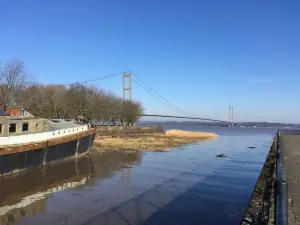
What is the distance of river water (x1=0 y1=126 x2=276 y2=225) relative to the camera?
1025 cm

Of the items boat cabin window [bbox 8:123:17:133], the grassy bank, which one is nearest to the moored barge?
boat cabin window [bbox 8:123:17:133]

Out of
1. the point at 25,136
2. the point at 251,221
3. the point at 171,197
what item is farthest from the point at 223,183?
the point at 25,136

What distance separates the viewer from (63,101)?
5775 cm

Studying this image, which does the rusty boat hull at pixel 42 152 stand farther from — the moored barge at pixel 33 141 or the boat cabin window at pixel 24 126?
the boat cabin window at pixel 24 126

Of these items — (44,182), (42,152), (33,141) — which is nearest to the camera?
(44,182)

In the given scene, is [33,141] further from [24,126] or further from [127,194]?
[127,194]

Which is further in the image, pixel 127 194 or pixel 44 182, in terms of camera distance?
pixel 44 182

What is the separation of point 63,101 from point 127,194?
4716cm

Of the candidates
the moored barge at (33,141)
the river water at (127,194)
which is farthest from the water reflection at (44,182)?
the moored barge at (33,141)

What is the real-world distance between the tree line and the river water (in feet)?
116

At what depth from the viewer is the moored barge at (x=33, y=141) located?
17.3m

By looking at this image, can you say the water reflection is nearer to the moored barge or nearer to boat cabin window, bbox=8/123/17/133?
the moored barge

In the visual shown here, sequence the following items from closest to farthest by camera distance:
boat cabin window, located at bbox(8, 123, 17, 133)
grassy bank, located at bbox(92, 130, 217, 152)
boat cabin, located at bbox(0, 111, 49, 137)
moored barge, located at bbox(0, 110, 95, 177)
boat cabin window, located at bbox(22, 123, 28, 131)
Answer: moored barge, located at bbox(0, 110, 95, 177) → boat cabin, located at bbox(0, 111, 49, 137) → boat cabin window, located at bbox(8, 123, 17, 133) → boat cabin window, located at bbox(22, 123, 28, 131) → grassy bank, located at bbox(92, 130, 217, 152)

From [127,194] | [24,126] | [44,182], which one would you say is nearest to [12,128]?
[24,126]
